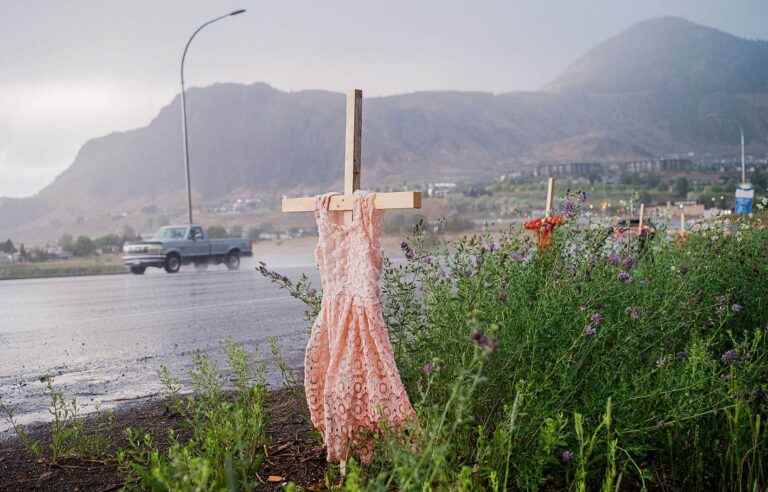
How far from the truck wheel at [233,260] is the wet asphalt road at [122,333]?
30.0 feet

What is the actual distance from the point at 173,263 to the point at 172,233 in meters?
1.13

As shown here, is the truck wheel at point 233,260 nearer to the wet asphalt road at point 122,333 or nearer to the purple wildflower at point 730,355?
the wet asphalt road at point 122,333

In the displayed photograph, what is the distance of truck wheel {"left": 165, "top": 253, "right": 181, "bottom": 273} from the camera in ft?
89.9

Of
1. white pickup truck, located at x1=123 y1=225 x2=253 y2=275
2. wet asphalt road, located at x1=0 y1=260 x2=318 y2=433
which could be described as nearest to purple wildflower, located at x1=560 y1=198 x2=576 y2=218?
wet asphalt road, located at x1=0 y1=260 x2=318 y2=433

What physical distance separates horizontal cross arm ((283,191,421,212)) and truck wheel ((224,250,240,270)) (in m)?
25.6

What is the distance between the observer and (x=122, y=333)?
37.7 ft

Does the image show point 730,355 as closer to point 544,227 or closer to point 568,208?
point 568,208

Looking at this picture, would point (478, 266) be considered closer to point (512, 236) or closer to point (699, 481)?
point (512, 236)

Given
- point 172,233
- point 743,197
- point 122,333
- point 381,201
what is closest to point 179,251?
point 172,233

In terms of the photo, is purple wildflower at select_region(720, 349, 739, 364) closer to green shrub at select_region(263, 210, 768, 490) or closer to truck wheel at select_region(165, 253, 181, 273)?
green shrub at select_region(263, 210, 768, 490)

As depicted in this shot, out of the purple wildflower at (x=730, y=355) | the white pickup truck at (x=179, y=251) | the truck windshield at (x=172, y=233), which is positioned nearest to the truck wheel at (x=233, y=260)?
the white pickup truck at (x=179, y=251)

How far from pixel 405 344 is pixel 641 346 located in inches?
56.0

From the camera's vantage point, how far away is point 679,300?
5.14 m

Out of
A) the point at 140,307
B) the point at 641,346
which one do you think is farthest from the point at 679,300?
the point at 140,307
